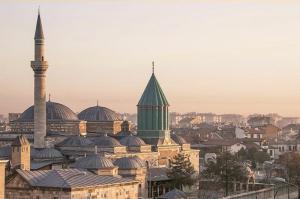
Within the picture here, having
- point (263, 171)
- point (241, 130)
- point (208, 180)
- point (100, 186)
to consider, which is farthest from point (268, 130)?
point (100, 186)

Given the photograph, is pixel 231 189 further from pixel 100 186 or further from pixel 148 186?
pixel 100 186

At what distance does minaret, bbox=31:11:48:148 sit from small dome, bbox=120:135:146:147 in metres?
5.23

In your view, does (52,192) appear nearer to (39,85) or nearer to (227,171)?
(227,171)

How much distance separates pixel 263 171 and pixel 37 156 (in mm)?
23449

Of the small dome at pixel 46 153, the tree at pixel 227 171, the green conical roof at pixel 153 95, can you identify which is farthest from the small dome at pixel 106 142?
the tree at pixel 227 171

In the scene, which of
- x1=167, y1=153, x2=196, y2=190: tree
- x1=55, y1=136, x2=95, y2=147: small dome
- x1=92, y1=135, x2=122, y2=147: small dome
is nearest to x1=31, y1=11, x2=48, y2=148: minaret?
x1=55, y1=136, x2=95, y2=147: small dome

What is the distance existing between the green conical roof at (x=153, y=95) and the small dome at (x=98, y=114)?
223 inches

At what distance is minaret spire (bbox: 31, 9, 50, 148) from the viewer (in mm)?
48625

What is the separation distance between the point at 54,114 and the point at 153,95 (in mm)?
7807

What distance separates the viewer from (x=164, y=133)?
52688mm

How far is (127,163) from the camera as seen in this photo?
138 ft

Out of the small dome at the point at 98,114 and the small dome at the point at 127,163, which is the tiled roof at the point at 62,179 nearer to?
the small dome at the point at 127,163

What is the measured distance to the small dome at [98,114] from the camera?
57.8 m

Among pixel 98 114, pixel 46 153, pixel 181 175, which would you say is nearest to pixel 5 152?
pixel 46 153
